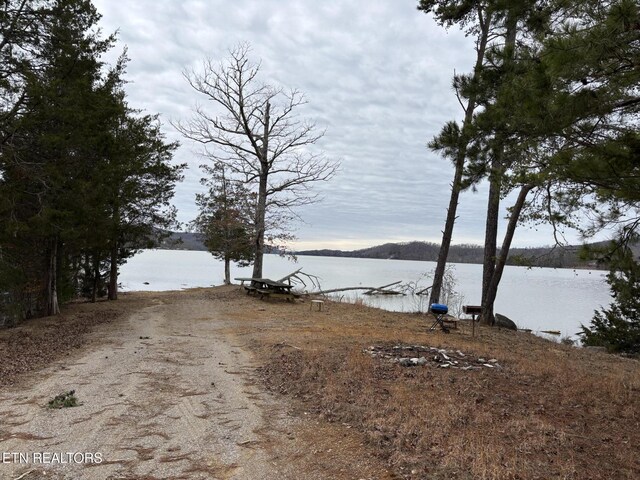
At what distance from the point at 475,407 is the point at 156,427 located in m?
3.70

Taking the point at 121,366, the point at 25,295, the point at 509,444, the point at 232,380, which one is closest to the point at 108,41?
the point at 25,295

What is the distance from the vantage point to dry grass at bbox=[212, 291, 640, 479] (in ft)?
12.5

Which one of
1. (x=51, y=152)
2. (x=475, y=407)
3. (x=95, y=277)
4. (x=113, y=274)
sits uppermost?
(x=51, y=152)

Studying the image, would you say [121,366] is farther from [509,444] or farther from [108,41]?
[108,41]

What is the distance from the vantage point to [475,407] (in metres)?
5.23

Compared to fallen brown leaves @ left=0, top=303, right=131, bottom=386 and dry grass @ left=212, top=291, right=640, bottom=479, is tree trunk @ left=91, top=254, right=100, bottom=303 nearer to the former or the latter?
fallen brown leaves @ left=0, top=303, right=131, bottom=386

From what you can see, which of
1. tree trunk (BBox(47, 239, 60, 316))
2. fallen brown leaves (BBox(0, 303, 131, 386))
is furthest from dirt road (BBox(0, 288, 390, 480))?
tree trunk (BBox(47, 239, 60, 316))

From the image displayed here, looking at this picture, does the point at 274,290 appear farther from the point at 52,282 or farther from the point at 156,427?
the point at 156,427

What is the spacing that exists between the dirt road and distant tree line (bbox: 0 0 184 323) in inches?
192

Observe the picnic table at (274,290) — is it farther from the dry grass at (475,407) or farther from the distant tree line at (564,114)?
the distant tree line at (564,114)

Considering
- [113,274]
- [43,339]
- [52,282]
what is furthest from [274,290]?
[43,339]

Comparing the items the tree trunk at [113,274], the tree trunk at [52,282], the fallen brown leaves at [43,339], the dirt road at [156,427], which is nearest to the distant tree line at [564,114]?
the dirt road at [156,427]

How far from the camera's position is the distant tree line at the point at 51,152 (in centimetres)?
987

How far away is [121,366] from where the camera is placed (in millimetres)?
7340
